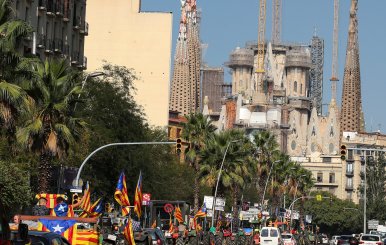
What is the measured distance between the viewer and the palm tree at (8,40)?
3641 centimetres

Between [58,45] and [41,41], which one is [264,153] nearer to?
[58,45]

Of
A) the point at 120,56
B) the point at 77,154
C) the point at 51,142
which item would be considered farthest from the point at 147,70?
the point at 51,142

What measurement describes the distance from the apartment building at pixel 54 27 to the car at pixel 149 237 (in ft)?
65.7

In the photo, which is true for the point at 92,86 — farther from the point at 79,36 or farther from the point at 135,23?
the point at 135,23

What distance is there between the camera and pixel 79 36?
79.8m

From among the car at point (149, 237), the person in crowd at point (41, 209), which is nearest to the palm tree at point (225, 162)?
the car at point (149, 237)

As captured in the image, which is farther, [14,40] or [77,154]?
[77,154]

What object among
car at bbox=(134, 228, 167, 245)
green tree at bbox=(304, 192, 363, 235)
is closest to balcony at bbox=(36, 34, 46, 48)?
car at bbox=(134, 228, 167, 245)

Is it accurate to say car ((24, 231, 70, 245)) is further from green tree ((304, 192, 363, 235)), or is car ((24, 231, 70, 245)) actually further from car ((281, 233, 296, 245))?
green tree ((304, 192, 363, 235))

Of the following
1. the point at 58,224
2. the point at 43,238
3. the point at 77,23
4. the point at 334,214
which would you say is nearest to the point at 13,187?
the point at 58,224

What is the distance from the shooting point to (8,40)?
120 ft

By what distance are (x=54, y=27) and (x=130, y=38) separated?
67.6 metres

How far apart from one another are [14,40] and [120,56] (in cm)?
10495

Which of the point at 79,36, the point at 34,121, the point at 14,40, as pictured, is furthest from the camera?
the point at 79,36
